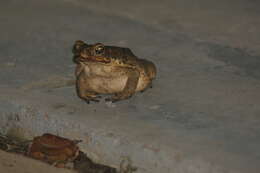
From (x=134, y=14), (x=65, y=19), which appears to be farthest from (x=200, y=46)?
(x=65, y=19)

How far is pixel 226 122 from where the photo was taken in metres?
4.09

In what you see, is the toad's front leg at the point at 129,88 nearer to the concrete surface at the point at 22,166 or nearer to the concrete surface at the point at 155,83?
the concrete surface at the point at 155,83

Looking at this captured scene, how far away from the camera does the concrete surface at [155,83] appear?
384cm

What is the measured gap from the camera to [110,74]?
4398mm

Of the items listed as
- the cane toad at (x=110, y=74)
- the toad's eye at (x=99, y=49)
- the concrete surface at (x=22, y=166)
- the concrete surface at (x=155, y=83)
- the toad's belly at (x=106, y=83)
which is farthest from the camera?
the toad's belly at (x=106, y=83)

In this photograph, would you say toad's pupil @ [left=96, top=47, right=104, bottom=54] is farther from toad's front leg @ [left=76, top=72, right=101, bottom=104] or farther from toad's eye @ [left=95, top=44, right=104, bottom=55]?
toad's front leg @ [left=76, top=72, right=101, bottom=104]

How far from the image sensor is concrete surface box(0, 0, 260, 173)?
3.84 metres

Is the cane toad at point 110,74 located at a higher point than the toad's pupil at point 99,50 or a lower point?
lower

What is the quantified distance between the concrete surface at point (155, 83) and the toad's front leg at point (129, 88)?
7cm

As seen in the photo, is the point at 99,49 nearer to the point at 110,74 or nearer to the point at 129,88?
the point at 110,74

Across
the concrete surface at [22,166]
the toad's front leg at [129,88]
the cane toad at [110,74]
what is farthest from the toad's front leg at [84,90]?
the concrete surface at [22,166]

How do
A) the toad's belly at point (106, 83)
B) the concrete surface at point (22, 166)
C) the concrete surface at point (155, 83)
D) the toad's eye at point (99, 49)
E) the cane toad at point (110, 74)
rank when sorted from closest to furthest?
1. the concrete surface at point (155, 83)
2. the concrete surface at point (22, 166)
3. the toad's eye at point (99, 49)
4. the cane toad at point (110, 74)
5. the toad's belly at point (106, 83)

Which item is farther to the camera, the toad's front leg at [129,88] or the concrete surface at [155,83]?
the toad's front leg at [129,88]

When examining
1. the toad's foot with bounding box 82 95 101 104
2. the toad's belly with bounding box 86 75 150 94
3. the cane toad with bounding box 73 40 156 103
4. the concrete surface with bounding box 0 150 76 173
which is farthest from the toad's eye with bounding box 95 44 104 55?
the concrete surface with bounding box 0 150 76 173
